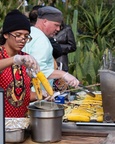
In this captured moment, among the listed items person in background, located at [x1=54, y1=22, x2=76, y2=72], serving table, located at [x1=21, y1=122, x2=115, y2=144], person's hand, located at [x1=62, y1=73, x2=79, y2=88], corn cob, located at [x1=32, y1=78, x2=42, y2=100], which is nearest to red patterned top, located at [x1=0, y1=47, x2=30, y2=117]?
corn cob, located at [x1=32, y1=78, x2=42, y2=100]

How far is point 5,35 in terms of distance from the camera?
9.59 ft

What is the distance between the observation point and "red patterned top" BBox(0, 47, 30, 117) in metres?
2.84

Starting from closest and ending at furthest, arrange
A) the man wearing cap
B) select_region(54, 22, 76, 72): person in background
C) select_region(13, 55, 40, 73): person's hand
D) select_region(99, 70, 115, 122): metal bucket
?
select_region(13, 55, 40, 73): person's hand, select_region(99, 70, 115, 122): metal bucket, the man wearing cap, select_region(54, 22, 76, 72): person in background

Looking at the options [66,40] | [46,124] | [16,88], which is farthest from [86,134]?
[66,40]

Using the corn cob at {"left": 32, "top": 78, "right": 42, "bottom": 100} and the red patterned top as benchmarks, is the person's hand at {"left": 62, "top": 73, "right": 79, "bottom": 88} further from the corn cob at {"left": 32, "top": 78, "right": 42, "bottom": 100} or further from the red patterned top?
the corn cob at {"left": 32, "top": 78, "right": 42, "bottom": 100}

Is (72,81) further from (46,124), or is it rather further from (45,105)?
(46,124)

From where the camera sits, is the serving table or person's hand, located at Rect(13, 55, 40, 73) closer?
person's hand, located at Rect(13, 55, 40, 73)

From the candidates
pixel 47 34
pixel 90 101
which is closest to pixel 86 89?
pixel 90 101

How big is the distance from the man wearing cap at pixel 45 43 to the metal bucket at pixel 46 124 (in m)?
0.79

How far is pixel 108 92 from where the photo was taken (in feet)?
9.44

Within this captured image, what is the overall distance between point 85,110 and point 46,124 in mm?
668

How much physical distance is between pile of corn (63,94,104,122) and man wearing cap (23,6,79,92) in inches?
7.9

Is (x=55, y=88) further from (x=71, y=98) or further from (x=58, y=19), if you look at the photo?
(x=58, y=19)

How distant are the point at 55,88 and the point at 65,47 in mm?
2115
